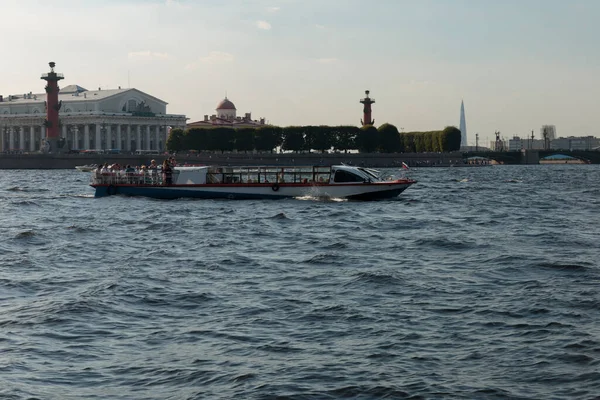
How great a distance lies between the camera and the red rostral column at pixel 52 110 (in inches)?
5910

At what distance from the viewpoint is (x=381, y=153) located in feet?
506

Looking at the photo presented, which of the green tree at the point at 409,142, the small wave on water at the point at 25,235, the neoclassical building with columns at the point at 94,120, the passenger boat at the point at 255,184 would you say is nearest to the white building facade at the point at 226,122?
the neoclassical building with columns at the point at 94,120

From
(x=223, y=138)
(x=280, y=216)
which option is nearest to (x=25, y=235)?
(x=280, y=216)

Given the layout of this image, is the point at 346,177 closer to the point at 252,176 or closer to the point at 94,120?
the point at 252,176

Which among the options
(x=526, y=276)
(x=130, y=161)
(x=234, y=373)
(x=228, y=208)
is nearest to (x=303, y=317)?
(x=234, y=373)

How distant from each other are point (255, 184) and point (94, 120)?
12430 cm

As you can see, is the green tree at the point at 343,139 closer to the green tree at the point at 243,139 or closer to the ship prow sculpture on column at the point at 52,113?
the green tree at the point at 243,139

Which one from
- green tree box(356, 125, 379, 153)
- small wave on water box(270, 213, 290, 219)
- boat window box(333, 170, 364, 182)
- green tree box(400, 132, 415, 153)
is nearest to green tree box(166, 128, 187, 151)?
green tree box(356, 125, 379, 153)

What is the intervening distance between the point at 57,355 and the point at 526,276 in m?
10.8

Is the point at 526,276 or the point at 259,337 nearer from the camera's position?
the point at 259,337

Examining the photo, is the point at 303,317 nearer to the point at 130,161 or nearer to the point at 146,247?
the point at 146,247

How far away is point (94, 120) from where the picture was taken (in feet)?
552

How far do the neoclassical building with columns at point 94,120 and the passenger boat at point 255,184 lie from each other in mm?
118514

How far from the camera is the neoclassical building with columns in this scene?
17150 cm
